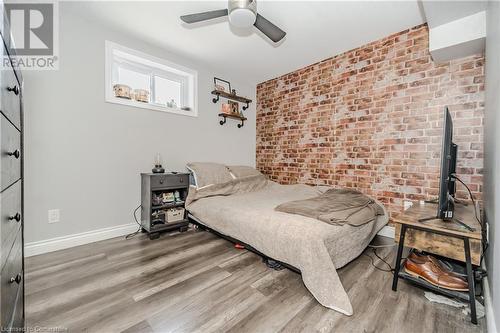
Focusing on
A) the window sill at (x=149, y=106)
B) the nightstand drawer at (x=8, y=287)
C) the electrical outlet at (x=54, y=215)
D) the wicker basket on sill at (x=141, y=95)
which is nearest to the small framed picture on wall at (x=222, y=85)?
the window sill at (x=149, y=106)

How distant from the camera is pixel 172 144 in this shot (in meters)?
3.01

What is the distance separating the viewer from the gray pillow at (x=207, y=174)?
282 centimetres

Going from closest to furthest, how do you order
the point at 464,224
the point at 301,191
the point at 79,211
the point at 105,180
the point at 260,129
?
1. the point at 464,224
2. the point at 79,211
3. the point at 105,180
4. the point at 301,191
5. the point at 260,129

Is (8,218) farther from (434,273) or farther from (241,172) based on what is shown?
(241,172)

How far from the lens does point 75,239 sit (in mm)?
2230

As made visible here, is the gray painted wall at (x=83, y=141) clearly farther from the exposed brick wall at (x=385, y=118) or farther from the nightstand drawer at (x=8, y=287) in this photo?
the exposed brick wall at (x=385, y=118)

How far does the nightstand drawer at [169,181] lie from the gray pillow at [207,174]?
5.5 inches

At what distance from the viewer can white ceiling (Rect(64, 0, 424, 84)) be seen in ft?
6.84

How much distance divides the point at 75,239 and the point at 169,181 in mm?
1074

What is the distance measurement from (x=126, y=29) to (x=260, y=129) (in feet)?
8.10

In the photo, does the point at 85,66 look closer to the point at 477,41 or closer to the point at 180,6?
the point at 180,6

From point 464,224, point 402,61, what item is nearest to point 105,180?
point 464,224

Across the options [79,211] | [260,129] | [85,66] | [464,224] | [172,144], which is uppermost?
[85,66]

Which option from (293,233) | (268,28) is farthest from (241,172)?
(268,28)
